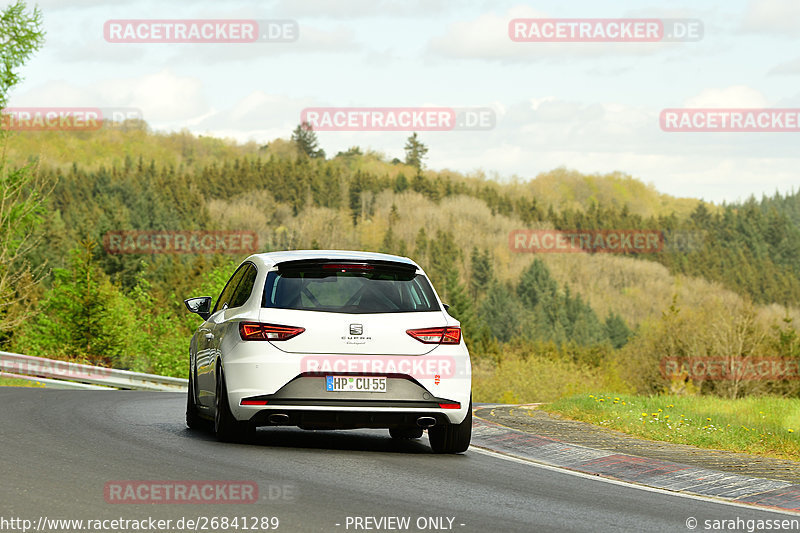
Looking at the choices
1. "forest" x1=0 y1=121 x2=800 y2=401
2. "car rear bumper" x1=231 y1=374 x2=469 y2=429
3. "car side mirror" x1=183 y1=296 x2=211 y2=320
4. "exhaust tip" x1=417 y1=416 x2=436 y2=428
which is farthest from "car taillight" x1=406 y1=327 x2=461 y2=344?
"forest" x1=0 y1=121 x2=800 y2=401

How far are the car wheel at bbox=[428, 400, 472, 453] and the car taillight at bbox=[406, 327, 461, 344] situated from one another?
71 cm

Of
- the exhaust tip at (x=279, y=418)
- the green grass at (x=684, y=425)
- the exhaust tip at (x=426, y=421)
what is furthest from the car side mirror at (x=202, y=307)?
the green grass at (x=684, y=425)

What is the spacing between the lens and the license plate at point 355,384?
9.91 metres

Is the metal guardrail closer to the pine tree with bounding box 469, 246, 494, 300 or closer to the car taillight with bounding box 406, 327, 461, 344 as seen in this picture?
the car taillight with bounding box 406, 327, 461, 344

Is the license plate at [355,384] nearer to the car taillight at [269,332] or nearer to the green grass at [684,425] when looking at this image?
the car taillight at [269,332]

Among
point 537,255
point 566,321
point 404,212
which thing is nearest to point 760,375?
point 566,321

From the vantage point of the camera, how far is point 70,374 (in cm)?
2770

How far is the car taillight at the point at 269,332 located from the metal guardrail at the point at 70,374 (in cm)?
1788

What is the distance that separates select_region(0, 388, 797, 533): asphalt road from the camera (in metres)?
6.86

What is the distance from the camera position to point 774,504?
799cm

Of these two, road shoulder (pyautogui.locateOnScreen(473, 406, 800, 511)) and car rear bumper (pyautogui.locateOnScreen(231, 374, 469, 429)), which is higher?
car rear bumper (pyautogui.locateOnScreen(231, 374, 469, 429))

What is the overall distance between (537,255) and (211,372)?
173 metres

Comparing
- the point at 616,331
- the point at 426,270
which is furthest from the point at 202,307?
the point at 426,270

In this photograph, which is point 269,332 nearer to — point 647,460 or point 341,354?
point 341,354
